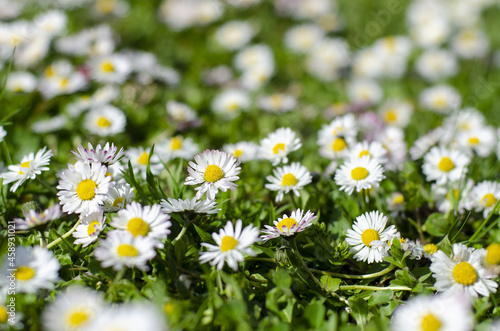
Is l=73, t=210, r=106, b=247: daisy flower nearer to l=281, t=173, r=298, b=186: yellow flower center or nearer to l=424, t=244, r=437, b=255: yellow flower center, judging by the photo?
l=281, t=173, r=298, b=186: yellow flower center

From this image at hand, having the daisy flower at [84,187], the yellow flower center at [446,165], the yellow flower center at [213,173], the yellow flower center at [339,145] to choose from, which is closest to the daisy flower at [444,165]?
the yellow flower center at [446,165]

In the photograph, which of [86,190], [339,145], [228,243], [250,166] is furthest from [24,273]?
[339,145]

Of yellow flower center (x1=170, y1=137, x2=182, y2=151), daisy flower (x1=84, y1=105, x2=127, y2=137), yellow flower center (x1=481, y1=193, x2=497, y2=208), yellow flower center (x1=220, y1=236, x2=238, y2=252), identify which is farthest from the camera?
daisy flower (x1=84, y1=105, x2=127, y2=137)

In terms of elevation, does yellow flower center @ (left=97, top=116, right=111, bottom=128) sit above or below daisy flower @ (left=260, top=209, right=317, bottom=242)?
above

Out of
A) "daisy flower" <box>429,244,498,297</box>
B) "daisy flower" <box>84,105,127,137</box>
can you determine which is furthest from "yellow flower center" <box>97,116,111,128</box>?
"daisy flower" <box>429,244,498,297</box>

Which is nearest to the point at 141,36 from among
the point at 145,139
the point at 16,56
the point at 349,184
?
the point at 16,56

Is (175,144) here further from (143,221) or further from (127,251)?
(127,251)

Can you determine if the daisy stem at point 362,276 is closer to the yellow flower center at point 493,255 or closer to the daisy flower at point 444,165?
the yellow flower center at point 493,255
